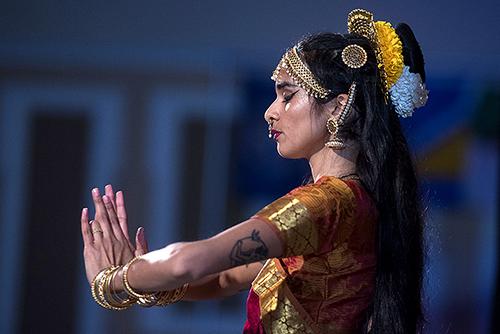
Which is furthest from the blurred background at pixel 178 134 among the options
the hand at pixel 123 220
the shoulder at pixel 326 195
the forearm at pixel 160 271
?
the forearm at pixel 160 271

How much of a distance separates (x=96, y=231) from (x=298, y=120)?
625 mm

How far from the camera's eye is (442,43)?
474 cm

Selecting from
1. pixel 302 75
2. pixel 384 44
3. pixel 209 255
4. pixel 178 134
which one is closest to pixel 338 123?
pixel 302 75

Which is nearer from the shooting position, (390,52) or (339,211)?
(339,211)

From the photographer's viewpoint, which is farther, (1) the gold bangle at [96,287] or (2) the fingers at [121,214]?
(2) the fingers at [121,214]

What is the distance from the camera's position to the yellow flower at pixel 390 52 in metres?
2.54

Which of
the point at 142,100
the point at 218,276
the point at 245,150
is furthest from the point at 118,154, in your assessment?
the point at 218,276

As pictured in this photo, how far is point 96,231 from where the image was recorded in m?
2.61

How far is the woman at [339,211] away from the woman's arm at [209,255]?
0.10ft

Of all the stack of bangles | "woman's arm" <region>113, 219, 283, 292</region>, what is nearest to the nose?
"woman's arm" <region>113, 219, 283, 292</region>

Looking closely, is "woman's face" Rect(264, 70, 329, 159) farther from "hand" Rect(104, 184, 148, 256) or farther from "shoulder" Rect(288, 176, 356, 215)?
"hand" Rect(104, 184, 148, 256)

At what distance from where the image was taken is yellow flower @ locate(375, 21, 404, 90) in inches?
99.8

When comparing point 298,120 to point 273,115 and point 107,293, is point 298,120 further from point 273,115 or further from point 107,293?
point 107,293

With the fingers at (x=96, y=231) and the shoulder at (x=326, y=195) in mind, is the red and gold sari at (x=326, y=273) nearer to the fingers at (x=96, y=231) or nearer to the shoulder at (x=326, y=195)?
the shoulder at (x=326, y=195)
